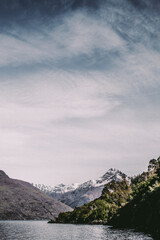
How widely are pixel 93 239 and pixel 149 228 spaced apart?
80.2ft

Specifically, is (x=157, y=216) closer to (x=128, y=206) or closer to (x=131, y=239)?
(x=131, y=239)

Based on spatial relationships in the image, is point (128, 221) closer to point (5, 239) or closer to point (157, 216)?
point (157, 216)

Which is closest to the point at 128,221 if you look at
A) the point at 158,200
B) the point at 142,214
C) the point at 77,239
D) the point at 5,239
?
the point at 142,214

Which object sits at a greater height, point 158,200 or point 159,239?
point 158,200

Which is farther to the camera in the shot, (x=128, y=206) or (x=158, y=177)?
(x=128, y=206)

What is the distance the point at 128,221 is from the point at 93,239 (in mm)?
61862

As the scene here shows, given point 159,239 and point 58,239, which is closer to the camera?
point 159,239

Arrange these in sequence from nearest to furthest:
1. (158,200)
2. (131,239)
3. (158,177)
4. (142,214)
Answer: (131,239)
(158,200)
(142,214)
(158,177)

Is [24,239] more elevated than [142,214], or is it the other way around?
[142,214]

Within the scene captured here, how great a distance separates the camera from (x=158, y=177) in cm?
12688

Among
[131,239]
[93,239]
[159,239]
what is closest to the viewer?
[159,239]

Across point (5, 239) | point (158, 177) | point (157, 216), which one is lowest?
point (5, 239)

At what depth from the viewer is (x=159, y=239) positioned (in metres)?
64.9

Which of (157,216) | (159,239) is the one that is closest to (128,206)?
(157,216)
